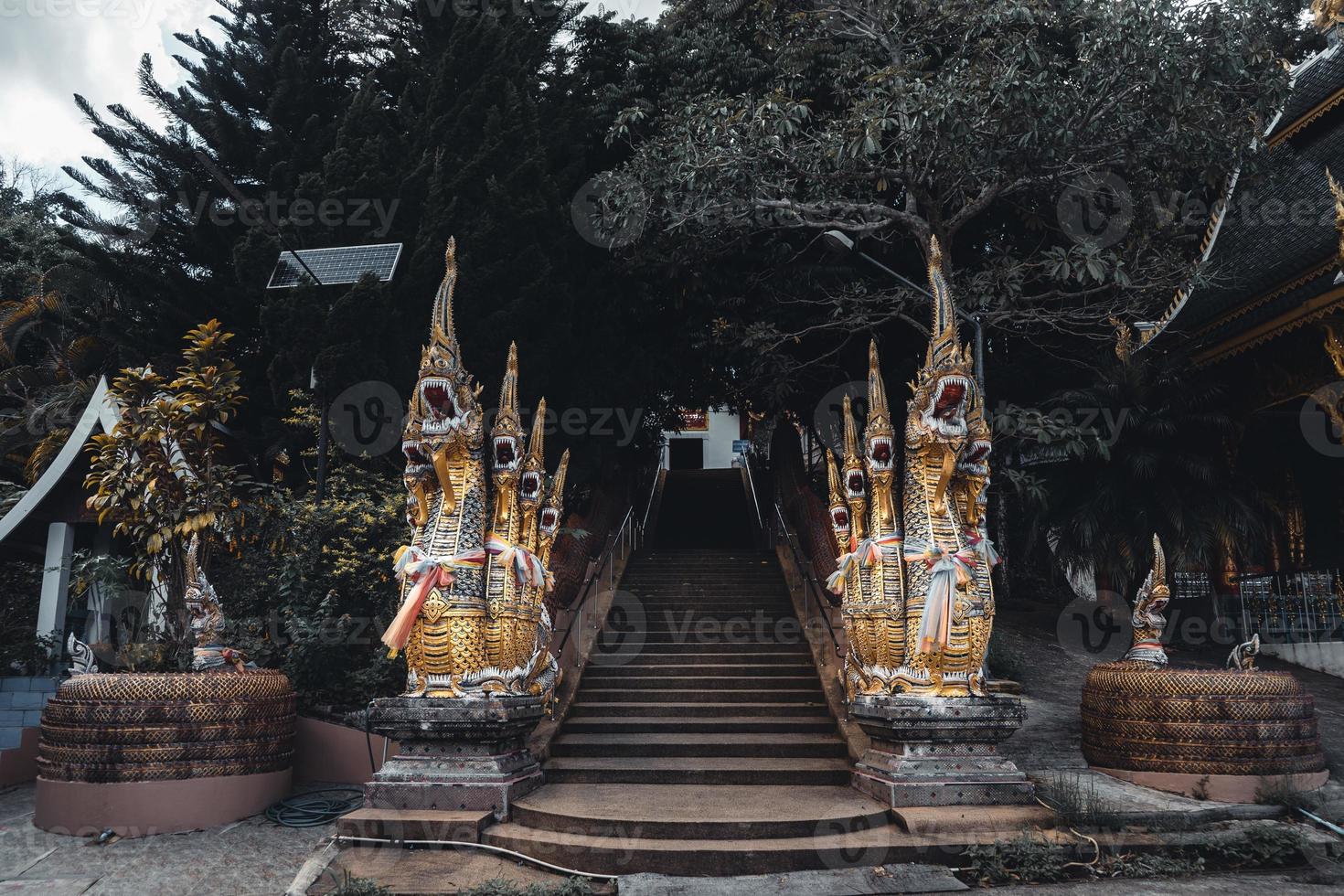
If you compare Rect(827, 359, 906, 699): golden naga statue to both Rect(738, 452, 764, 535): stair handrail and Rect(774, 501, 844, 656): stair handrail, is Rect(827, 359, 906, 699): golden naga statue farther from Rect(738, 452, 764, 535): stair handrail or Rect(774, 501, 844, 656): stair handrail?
Rect(738, 452, 764, 535): stair handrail

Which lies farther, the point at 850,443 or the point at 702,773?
the point at 850,443

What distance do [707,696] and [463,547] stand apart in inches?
113

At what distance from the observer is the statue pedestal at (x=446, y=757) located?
5699 mm

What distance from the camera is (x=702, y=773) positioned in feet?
21.2

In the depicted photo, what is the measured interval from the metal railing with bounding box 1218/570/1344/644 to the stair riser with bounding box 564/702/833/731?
20.2 feet

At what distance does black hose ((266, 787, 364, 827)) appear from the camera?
636 cm

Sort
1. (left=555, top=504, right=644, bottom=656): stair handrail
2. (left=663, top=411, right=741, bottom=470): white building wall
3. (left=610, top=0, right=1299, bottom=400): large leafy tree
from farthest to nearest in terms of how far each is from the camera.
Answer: (left=663, top=411, right=741, bottom=470): white building wall → (left=610, top=0, right=1299, bottom=400): large leafy tree → (left=555, top=504, right=644, bottom=656): stair handrail

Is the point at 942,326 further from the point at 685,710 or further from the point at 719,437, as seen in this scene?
the point at 719,437

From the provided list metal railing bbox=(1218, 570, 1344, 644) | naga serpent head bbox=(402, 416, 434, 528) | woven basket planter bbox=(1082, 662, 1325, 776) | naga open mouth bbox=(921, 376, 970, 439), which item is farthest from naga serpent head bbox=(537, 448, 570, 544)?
metal railing bbox=(1218, 570, 1344, 644)

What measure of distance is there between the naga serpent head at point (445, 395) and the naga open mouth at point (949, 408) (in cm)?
317

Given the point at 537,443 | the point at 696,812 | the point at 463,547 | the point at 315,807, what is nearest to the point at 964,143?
the point at 537,443

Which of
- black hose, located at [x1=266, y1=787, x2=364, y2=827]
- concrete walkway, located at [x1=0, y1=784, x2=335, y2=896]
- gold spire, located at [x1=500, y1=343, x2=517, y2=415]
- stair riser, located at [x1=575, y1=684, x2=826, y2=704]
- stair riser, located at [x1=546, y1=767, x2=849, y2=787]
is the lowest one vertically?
concrete walkway, located at [x1=0, y1=784, x2=335, y2=896]

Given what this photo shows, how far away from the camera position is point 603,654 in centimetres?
881

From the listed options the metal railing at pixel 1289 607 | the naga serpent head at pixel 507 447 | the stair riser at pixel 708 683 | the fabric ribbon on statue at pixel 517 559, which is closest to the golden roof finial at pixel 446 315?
the naga serpent head at pixel 507 447
